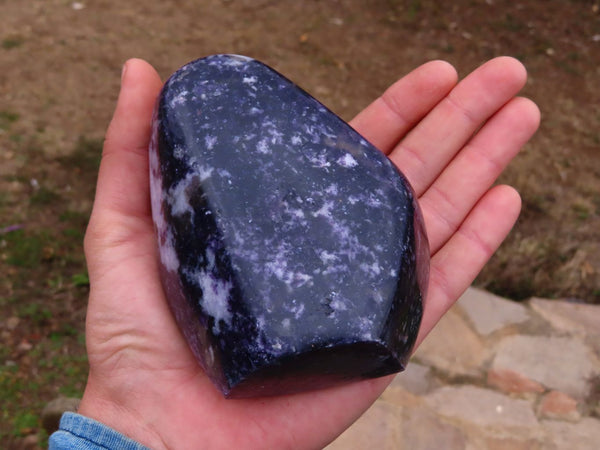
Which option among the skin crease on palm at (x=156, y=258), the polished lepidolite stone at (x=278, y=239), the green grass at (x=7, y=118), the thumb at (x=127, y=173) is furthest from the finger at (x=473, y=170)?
the green grass at (x=7, y=118)

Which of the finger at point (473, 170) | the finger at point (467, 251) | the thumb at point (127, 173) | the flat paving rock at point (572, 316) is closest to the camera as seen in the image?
the thumb at point (127, 173)

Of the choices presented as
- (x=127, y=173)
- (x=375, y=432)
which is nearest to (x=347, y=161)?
(x=127, y=173)

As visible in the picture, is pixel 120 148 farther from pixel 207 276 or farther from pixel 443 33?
pixel 443 33

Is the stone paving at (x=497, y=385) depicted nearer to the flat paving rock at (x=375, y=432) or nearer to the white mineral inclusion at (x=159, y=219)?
the flat paving rock at (x=375, y=432)

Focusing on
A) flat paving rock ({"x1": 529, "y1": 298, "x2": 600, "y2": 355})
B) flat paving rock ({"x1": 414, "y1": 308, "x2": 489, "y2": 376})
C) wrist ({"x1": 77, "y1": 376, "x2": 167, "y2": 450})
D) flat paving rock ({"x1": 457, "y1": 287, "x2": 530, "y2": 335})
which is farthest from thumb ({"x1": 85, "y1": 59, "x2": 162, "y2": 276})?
flat paving rock ({"x1": 529, "y1": 298, "x2": 600, "y2": 355})

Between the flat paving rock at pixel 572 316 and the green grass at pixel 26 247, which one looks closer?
the flat paving rock at pixel 572 316

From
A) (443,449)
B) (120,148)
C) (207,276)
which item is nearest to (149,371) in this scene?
(207,276)

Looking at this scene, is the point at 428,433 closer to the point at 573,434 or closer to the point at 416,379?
Result: the point at 416,379
